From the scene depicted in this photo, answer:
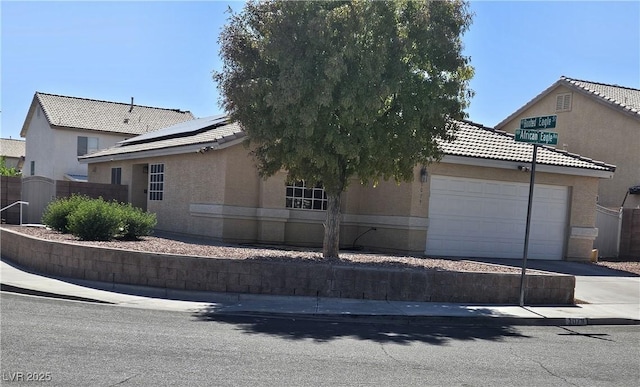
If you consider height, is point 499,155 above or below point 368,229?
above

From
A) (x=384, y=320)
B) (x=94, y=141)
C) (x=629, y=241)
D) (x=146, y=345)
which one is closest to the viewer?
(x=146, y=345)

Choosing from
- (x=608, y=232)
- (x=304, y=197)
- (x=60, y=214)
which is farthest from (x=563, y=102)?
(x=60, y=214)

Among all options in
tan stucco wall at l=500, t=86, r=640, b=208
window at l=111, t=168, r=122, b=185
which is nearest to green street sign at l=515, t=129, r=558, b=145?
tan stucco wall at l=500, t=86, r=640, b=208

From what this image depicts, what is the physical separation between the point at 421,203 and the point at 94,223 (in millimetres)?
8902

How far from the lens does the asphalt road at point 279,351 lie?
622 centimetres

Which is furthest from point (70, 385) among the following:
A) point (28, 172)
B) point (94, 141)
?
point (28, 172)

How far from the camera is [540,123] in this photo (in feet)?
38.1

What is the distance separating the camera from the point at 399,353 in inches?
306

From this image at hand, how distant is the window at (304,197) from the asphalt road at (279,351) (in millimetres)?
8883

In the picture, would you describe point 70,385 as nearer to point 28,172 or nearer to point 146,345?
point 146,345

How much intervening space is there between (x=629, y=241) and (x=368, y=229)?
9715 millimetres

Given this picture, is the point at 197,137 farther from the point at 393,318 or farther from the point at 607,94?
the point at 607,94

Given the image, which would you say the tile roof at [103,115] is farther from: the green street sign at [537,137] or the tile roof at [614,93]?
the green street sign at [537,137]

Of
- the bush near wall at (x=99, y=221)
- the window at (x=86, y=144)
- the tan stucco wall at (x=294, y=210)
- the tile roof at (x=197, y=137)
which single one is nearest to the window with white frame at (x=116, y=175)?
the tile roof at (x=197, y=137)
